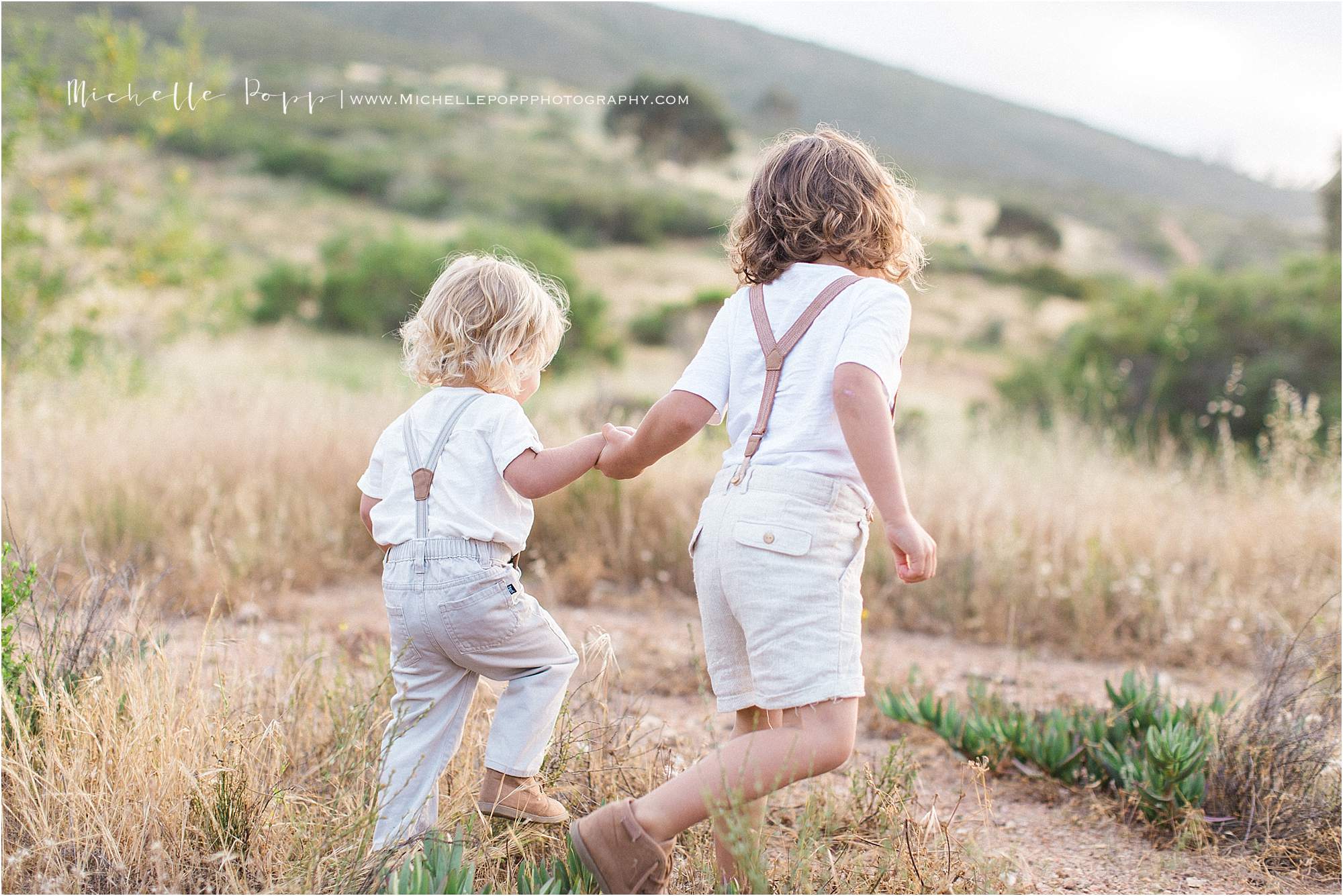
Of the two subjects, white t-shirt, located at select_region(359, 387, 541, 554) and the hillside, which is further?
the hillside

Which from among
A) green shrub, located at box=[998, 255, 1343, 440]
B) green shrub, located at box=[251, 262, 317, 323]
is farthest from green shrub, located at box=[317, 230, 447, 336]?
green shrub, located at box=[998, 255, 1343, 440]

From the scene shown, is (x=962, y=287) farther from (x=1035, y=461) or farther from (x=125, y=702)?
(x=125, y=702)

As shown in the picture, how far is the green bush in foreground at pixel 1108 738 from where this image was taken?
2.83 meters

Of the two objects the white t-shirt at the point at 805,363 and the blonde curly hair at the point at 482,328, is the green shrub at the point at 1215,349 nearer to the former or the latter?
the white t-shirt at the point at 805,363

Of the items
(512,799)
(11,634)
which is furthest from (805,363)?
(11,634)

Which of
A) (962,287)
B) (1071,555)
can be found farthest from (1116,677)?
(962,287)

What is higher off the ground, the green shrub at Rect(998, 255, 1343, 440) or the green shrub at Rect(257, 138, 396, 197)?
the green shrub at Rect(257, 138, 396, 197)

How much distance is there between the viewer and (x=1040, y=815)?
3.09 metres

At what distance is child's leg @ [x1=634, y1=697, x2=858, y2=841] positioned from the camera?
6.61 ft

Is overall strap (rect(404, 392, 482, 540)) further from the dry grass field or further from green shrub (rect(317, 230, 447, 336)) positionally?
green shrub (rect(317, 230, 447, 336))

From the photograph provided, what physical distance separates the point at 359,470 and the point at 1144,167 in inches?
3186

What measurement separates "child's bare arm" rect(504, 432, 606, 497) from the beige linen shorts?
34 centimetres

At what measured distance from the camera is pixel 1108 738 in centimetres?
323

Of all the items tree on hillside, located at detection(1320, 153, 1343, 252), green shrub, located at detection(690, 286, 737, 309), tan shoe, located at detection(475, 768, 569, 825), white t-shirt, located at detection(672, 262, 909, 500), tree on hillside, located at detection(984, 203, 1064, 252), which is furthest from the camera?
tree on hillside, located at detection(984, 203, 1064, 252)
